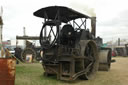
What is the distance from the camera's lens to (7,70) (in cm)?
419

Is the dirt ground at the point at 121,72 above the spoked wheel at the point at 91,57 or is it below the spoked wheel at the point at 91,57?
below

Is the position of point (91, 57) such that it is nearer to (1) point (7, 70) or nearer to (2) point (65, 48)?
(2) point (65, 48)

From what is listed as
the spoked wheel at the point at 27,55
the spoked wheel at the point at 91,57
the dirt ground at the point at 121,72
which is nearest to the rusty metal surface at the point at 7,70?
the spoked wheel at the point at 91,57

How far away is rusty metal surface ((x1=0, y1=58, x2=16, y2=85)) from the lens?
414 cm

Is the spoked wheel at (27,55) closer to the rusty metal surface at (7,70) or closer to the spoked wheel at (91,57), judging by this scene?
the spoked wheel at (91,57)

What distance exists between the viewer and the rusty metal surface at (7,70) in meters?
4.14

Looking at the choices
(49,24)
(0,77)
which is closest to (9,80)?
(0,77)

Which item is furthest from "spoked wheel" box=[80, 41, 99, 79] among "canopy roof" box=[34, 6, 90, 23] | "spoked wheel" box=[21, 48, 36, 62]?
"spoked wheel" box=[21, 48, 36, 62]

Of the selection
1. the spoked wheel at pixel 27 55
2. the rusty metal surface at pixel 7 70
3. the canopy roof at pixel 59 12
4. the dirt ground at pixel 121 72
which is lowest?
the dirt ground at pixel 121 72

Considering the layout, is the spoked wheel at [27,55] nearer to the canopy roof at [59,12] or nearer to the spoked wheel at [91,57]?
the canopy roof at [59,12]

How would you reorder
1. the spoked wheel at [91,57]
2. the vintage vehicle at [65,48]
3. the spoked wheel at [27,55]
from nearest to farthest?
the vintage vehicle at [65,48] < the spoked wheel at [91,57] < the spoked wheel at [27,55]

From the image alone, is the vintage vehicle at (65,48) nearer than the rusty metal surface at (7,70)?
No

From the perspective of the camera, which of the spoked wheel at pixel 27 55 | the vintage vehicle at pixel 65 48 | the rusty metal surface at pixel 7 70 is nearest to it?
the rusty metal surface at pixel 7 70

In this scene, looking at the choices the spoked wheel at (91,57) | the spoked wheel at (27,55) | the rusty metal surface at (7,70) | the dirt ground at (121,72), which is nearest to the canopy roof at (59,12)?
the spoked wheel at (91,57)
